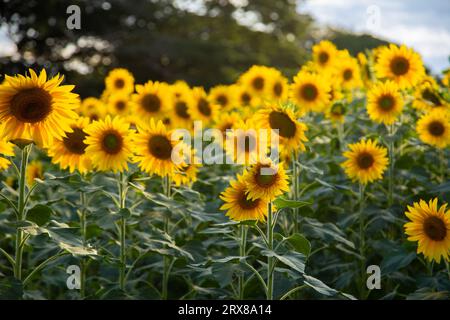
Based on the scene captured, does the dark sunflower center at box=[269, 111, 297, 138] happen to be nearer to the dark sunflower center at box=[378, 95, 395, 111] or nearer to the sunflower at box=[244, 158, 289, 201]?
the sunflower at box=[244, 158, 289, 201]

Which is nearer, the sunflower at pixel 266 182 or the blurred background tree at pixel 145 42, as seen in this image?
the sunflower at pixel 266 182

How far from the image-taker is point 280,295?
3.28 m

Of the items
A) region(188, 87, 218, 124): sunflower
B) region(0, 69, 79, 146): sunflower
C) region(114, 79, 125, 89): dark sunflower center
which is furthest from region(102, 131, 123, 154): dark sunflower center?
region(114, 79, 125, 89): dark sunflower center

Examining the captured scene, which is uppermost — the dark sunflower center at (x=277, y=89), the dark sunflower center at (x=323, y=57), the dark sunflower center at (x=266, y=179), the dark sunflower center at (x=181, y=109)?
the dark sunflower center at (x=323, y=57)

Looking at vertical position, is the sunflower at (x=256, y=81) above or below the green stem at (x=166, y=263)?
above

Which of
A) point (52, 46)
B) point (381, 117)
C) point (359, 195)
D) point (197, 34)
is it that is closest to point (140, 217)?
point (359, 195)

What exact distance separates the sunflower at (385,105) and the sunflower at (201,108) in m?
1.41

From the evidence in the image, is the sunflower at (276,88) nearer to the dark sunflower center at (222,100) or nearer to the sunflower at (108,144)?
the dark sunflower center at (222,100)

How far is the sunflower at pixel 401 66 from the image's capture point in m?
4.91

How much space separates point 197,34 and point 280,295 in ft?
72.4

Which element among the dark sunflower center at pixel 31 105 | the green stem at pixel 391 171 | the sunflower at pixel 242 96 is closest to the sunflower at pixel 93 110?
the sunflower at pixel 242 96

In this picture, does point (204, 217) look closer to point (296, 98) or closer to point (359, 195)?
point (359, 195)

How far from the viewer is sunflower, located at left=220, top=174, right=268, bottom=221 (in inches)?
123

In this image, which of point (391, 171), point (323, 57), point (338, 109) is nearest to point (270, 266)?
point (391, 171)
